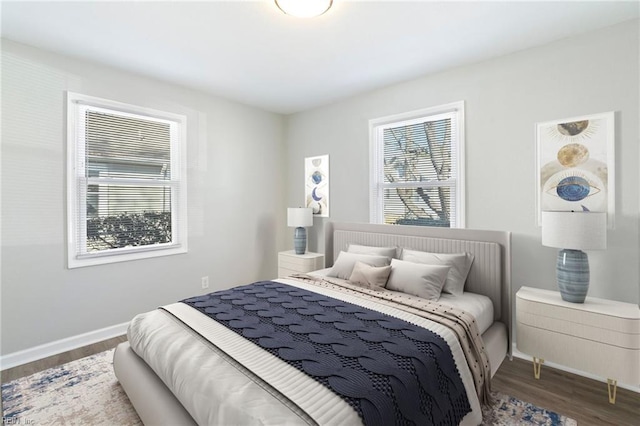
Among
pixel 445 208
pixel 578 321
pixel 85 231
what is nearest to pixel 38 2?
pixel 85 231

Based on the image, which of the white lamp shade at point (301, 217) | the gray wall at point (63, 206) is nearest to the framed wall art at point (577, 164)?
the white lamp shade at point (301, 217)

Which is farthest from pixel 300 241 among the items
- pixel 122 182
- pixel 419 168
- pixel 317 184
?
pixel 122 182

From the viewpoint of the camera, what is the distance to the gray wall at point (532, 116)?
7.32 feet

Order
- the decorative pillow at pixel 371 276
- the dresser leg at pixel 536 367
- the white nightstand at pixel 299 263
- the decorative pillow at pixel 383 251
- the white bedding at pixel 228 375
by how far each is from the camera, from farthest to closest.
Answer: the white nightstand at pixel 299 263 → the decorative pillow at pixel 383 251 → the decorative pillow at pixel 371 276 → the dresser leg at pixel 536 367 → the white bedding at pixel 228 375

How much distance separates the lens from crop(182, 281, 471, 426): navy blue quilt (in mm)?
1277

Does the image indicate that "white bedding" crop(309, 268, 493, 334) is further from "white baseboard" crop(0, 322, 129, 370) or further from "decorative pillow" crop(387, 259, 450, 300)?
"white baseboard" crop(0, 322, 129, 370)

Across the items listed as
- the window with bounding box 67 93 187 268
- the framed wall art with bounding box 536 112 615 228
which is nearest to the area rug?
the window with bounding box 67 93 187 268

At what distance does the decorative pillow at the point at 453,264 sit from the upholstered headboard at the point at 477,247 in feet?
0.33

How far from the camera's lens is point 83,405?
1.95 metres

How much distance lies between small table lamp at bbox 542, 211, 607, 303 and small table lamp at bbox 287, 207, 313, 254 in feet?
8.34

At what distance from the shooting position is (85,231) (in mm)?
2957

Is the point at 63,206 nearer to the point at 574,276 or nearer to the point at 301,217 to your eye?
the point at 301,217

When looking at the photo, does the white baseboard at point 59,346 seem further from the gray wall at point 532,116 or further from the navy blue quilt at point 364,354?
the gray wall at point 532,116

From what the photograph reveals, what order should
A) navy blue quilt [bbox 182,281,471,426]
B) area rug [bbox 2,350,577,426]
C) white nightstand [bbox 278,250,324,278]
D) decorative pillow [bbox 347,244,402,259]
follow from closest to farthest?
navy blue quilt [bbox 182,281,471,426] < area rug [bbox 2,350,577,426] < decorative pillow [bbox 347,244,402,259] < white nightstand [bbox 278,250,324,278]
